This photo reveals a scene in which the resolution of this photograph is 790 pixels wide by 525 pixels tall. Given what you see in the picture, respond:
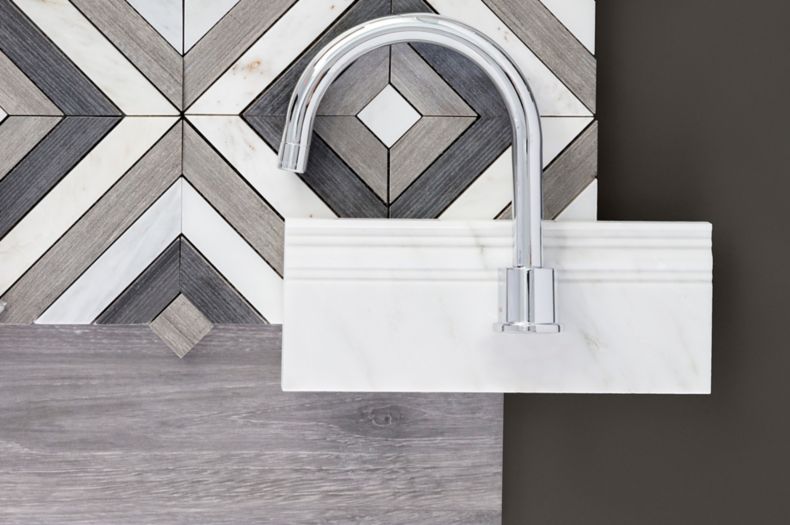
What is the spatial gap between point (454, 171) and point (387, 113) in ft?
0.33

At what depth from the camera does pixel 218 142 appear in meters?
0.82

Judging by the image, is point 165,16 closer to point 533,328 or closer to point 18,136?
point 18,136

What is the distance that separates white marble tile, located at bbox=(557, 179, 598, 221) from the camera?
0.82m

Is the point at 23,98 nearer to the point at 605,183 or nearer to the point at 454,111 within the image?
the point at 454,111

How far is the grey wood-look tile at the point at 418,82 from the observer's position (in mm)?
820

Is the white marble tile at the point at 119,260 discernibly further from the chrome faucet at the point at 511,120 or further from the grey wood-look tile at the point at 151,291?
the chrome faucet at the point at 511,120

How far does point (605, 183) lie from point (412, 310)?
28cm

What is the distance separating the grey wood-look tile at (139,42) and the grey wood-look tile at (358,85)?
0.17 meters

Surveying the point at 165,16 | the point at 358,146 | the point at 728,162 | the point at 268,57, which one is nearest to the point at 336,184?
the point at 358,146

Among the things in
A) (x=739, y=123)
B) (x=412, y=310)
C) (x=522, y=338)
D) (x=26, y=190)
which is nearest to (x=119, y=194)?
(x=26, y=190)

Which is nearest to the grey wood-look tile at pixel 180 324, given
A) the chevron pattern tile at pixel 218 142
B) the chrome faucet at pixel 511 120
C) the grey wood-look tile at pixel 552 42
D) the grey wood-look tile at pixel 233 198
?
the chevron pattern tile at pixel 218 142

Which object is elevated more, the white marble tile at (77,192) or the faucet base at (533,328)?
the white marble tile at (77,192)

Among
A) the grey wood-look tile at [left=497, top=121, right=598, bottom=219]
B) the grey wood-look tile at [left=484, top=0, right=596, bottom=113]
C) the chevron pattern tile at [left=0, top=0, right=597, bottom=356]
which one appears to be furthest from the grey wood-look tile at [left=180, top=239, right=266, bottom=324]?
the grey wood-look tile at [left=484, top=0, right=596, bottom=113]

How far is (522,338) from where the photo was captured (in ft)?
2.56
